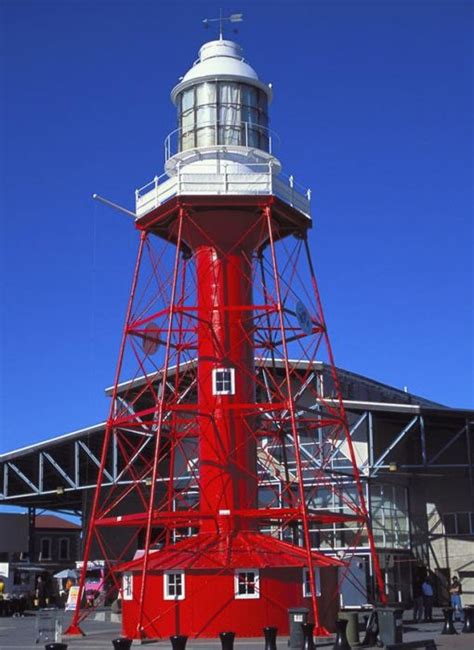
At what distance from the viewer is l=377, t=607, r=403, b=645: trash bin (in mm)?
25297

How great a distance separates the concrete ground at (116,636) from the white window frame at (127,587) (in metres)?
1.29

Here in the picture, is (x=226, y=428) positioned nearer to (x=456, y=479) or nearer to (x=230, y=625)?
(x=230, y=625)

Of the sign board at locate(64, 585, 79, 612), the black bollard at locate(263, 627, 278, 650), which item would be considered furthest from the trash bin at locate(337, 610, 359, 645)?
the sign board at locate(64, 585, 79, 612)

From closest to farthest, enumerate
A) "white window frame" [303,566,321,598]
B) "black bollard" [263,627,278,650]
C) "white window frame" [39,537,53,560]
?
"black bollard" [263,627,278,650] < "white window frame" [303,566,321,598] < "white window frame" [39,537,53,560]

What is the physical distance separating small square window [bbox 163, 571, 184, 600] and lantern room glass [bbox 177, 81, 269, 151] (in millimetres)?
13819

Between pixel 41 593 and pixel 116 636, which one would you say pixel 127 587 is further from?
pixel 41 593

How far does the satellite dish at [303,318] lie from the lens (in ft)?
110

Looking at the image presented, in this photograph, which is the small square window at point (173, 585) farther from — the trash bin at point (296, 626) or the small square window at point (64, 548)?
the small square window at point (64, 548)

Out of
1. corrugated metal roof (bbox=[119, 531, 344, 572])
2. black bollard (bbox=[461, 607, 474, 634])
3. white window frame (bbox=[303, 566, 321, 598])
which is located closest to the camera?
corrugated metal roof (bbox=[119, 531, 344, 572])

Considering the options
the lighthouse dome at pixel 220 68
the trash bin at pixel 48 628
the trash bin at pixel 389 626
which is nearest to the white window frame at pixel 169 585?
the trash bin at pixel 48 628

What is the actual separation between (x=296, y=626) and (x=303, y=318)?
452 inches

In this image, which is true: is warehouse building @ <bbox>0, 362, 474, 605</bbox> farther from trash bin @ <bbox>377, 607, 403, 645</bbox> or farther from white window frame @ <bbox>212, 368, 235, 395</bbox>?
trash bin @ <bbox>377, 607, 403, 645</bbox>

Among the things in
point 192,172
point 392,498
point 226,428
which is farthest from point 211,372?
point 392,498

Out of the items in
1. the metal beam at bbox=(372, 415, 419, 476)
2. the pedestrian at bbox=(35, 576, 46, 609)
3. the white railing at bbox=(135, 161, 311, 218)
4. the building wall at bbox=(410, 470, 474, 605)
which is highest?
the white railing at bbox=(135, 161, 311, 218)
